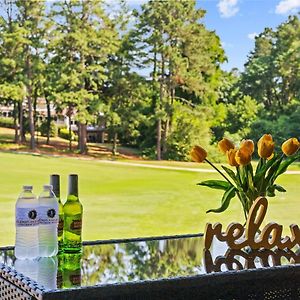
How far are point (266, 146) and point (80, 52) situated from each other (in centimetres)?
149

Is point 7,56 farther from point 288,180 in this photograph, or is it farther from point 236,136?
point 288,180

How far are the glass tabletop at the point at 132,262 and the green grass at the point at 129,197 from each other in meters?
0.99

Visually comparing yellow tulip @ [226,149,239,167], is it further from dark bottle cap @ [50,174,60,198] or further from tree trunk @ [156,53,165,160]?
tree trunk @ [156,53,165,160]

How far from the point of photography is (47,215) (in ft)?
6.13

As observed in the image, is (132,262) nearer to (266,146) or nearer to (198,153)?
(198,153)

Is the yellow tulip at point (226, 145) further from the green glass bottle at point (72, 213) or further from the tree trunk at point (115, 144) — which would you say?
the tree trunk at point (115, 144)

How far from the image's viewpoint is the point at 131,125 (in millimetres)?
3291

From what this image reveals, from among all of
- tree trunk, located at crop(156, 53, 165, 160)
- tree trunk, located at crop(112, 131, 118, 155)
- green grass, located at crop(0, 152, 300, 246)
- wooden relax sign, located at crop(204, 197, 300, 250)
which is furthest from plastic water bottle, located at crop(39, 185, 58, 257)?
tree trunk, located at crop(156, 53, 165, 160)

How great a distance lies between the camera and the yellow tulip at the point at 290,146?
6.71 ft

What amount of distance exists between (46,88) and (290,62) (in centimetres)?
130

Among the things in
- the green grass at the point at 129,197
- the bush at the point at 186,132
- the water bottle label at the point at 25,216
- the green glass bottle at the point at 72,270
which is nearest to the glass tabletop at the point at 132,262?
the green glass bottle at the point at 72,270

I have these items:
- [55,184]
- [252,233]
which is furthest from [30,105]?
[252,233]

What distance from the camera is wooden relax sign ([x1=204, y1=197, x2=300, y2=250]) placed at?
1.87m

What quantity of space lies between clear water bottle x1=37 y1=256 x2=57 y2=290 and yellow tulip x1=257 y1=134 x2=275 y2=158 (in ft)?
2.38
